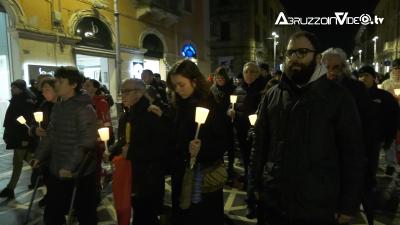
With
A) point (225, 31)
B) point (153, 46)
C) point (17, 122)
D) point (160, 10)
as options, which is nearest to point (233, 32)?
point (225, 31)

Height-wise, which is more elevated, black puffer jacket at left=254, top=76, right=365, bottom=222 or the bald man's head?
the bald man's head

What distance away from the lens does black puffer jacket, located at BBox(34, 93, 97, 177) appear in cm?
404

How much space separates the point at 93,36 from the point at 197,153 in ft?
49.8

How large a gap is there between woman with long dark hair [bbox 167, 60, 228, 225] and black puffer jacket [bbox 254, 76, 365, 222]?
79cm

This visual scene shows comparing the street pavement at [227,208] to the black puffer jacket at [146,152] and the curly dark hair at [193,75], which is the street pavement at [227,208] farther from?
the curly dark hair at [193,75]

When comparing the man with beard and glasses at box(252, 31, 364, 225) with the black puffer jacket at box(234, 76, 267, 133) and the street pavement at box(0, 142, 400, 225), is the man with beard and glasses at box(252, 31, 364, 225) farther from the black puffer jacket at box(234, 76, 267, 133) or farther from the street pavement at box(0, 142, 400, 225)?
the black puffer jacket at box(234, 76, 267, 133)

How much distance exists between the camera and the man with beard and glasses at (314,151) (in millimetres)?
2484

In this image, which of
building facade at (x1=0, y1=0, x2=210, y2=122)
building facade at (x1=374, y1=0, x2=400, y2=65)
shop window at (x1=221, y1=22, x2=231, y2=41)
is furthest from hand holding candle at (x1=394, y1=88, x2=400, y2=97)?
building facade at (x1=374, y1=0, x2=400, y2=65)

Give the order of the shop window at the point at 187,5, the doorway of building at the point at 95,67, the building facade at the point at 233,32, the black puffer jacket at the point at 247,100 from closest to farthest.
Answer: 1. the black puffer jacket at the point at 247,100
2. the doorway of building at the point at 95,67
3. the shop window at the point at 187,5
4. the building facade at the point at 233,32

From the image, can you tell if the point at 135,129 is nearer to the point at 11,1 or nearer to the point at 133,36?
the point at 11,1

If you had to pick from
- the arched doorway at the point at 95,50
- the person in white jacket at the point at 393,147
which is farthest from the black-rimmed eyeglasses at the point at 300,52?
the arched doorway at the point at 95,50

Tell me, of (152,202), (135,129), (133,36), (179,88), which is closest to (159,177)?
(152,202)

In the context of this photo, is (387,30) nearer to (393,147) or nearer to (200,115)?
(393,147)

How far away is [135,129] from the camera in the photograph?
12.6 feet
